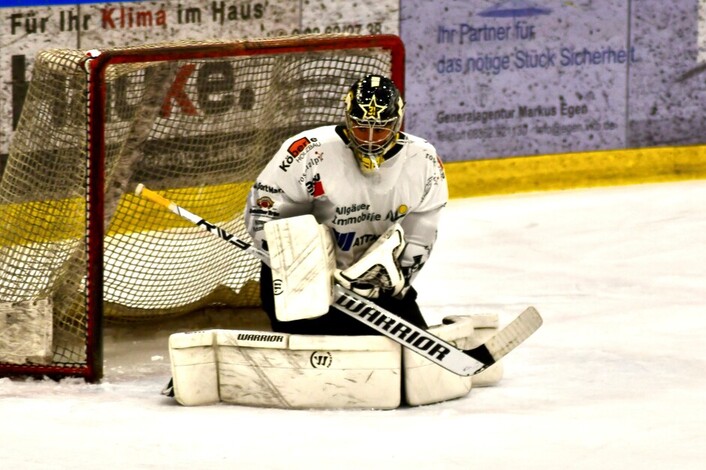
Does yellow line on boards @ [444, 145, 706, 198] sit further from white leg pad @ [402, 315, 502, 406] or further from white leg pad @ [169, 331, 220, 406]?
white leg pad @ [169, 331, 220, 406]

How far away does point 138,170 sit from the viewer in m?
4.70

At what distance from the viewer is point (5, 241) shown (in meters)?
4.30

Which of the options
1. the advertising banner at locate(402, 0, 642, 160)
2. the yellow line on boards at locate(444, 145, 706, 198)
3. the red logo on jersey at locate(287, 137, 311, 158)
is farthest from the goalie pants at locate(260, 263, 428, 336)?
the yellow line on boards at locate(444, 145, 706, 198)

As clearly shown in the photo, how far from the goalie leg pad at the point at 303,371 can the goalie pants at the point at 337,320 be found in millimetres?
155

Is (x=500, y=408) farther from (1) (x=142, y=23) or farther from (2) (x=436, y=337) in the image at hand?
(1) (x=142, y=23)

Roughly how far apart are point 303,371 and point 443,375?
0.35 meters

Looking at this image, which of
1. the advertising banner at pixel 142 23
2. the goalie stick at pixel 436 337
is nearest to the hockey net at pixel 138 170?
the goalie stick at pixel 436 337

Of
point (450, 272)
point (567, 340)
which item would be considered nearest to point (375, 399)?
point (567, 340)

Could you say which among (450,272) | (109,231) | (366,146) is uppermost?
(366,146)

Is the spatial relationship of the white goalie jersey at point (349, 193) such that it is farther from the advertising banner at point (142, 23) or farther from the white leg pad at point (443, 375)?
the advertising banner at point (142, 23)

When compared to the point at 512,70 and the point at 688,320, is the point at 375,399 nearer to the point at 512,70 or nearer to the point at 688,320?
the point at 688,320

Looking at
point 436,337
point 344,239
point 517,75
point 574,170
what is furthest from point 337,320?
point 574,170

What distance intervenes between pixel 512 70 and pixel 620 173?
717mm

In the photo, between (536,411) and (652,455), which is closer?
(652,455)
